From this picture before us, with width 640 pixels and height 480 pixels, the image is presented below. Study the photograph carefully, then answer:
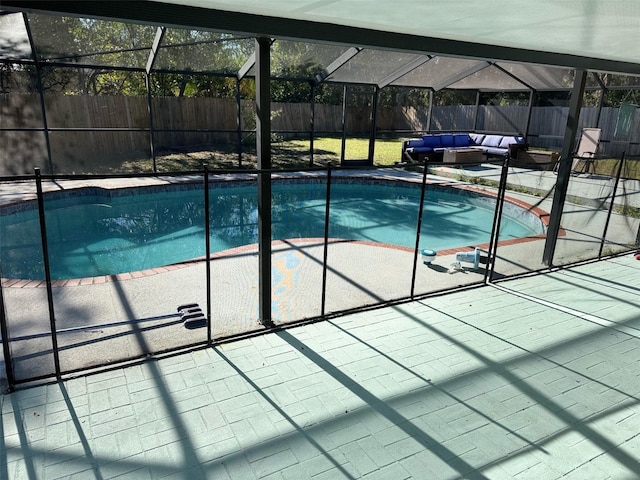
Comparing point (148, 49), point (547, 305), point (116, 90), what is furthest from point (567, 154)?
point (116, 90)

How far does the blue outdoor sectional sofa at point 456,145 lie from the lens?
13852mm

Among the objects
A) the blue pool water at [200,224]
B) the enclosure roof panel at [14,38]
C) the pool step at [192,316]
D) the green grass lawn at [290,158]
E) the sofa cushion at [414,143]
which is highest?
the enclosure roof panel at [14,38]

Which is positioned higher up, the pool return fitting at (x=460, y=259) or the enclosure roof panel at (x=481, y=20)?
the enclosure roof panel at (x=481, y=20)

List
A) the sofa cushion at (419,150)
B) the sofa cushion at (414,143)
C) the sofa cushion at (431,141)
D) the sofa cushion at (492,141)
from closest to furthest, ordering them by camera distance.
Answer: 1. the sofa cushion at (419,150)
2. the sofa cushion at (414,143)
3. the sofa cushion at (431,141)
4. the sofa cushion at (492,141)

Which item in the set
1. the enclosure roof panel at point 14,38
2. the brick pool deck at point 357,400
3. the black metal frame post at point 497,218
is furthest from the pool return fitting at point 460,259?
the enclosure roof panel at point 14,38

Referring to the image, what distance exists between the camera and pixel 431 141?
1443 centimetres

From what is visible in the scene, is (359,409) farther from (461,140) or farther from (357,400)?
(461,140)

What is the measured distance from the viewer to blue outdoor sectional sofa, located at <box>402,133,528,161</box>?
545 inches

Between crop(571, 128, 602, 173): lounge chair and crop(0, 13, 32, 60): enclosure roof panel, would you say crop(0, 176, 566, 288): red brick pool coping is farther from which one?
crop(0, 13, 32, 60): enclosure roof panel

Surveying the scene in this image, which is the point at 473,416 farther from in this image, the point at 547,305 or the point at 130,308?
the point at 130,308

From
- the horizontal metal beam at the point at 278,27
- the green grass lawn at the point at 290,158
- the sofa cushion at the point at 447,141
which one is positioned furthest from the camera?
the sofa cushion at the point at 447,141

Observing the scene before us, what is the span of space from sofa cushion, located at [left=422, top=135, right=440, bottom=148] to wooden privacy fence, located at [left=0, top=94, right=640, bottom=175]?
311cm

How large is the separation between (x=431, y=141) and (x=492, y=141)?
99.1 inches

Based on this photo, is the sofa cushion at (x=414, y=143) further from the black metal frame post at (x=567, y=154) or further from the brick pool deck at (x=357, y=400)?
the brick pool deck at (x=357, y=400)
